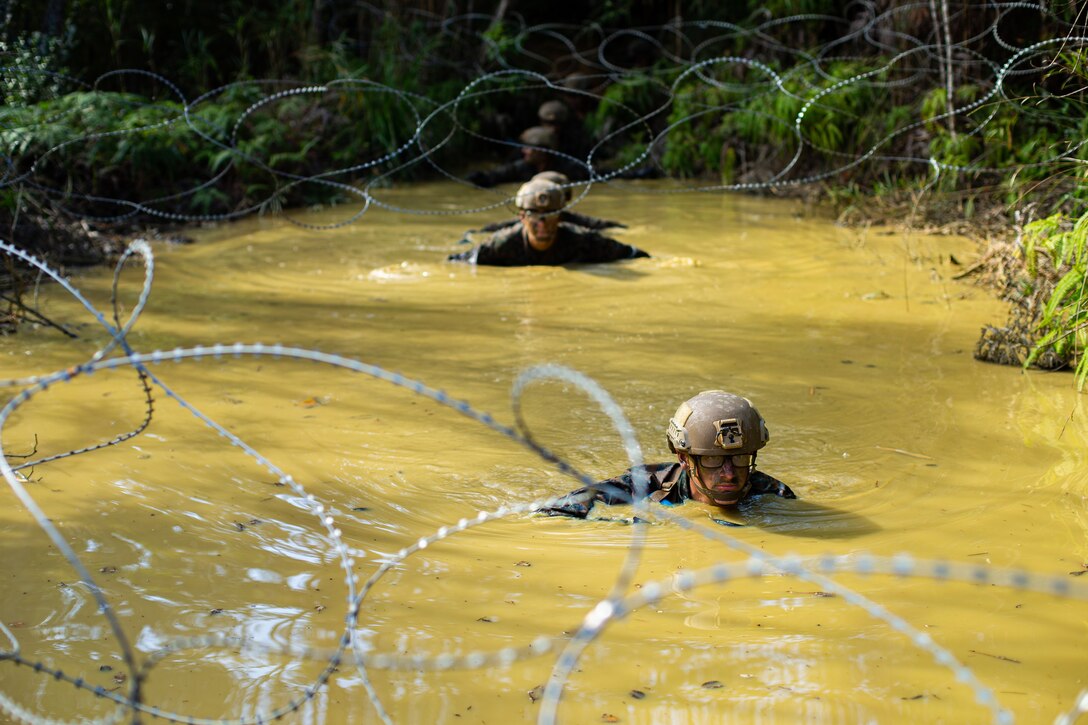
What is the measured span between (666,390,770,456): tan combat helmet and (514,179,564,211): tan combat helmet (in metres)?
5.65

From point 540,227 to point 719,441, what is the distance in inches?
234

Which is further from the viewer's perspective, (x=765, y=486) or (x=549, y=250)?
(x=549, y=250)

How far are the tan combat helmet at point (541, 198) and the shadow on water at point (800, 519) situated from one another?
5669 mm

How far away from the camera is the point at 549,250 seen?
36.8 ft

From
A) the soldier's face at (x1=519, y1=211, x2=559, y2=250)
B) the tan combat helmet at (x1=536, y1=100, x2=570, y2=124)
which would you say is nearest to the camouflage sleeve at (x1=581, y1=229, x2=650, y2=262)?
the soldier's face at (x1=519, y1=211, x2=559, y2=250)

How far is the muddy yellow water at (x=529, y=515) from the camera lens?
3879mm

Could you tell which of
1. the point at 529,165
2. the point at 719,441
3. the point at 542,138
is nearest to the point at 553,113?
the point at 542,138

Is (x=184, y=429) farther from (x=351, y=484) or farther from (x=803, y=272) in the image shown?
(x=803, y=272)

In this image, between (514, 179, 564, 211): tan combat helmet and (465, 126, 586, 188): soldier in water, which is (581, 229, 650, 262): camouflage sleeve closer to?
(514, 179, 564, 211): tan combat helmet

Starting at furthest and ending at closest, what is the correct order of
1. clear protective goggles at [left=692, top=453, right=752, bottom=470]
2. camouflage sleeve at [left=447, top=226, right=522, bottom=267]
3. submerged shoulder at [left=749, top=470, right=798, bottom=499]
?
1. camouflage sleeve at [left=447, top=226, right=522, bottom=267]
2. submerged shoulder at [left=749, top=470, right=798, bottom=499]
3. clear protective goggles at [left=692, top=453, right=752, bottom=470]

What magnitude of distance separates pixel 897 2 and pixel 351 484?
11.9 m

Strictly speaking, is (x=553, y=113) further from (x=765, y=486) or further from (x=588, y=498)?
(x=588, y=498)

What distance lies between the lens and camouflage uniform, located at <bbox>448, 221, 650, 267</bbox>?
11180 mm

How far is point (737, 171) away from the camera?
640 inches
